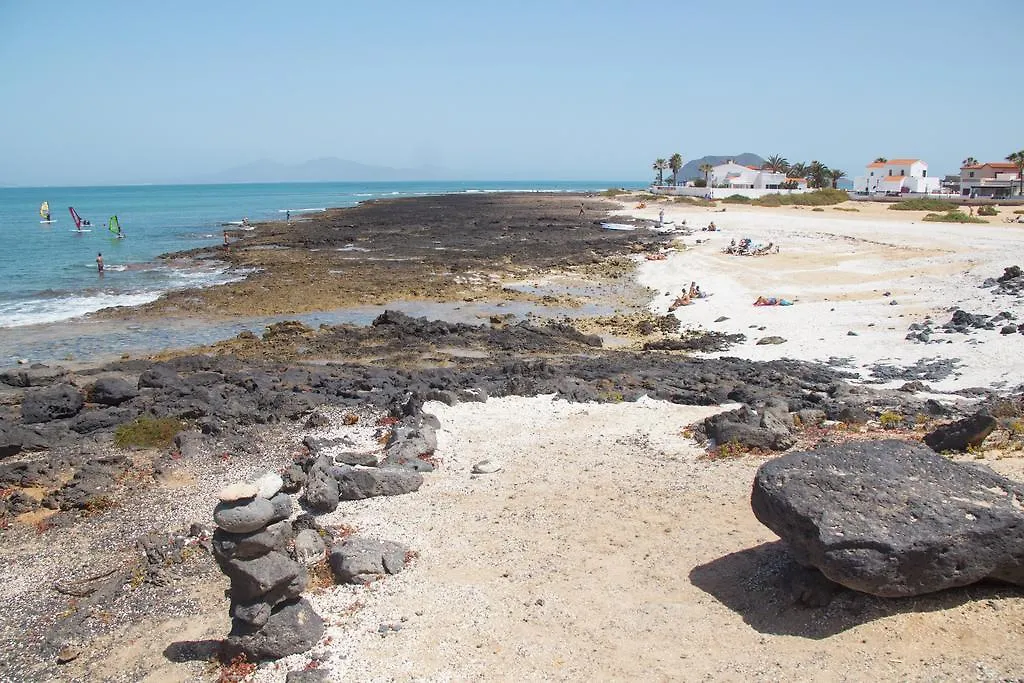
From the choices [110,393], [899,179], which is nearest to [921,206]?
[899,179]

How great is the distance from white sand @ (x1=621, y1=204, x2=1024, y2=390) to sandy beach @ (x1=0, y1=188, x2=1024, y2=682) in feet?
0.67

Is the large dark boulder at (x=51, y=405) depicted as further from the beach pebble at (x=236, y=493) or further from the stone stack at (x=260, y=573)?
the beach pebble at (x=236, y=493)

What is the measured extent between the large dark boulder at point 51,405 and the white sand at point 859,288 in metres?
18.6

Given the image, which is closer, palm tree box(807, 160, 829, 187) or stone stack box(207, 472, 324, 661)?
stone stack box(207, 472, 324, 661)

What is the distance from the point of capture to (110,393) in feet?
58.2

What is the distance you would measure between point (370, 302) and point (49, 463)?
20.3m

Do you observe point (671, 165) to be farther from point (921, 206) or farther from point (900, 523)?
point (900, 523)

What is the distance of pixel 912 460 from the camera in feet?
26.7

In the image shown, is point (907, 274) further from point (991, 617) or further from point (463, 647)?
point (463, 647)

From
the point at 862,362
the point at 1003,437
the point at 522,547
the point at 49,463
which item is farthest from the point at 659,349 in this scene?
the point at 49,463

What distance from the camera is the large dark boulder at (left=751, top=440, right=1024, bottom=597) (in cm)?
711

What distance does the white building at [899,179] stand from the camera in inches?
3735

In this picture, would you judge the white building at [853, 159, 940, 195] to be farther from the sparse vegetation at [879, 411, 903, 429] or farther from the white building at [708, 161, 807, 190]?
the sparse vegetation at [879, 411, 903, 429]

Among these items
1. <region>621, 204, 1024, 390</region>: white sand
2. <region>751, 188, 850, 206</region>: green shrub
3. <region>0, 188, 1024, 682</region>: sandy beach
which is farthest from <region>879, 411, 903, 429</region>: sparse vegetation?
<region>751, 188, 850, 206</region>: green shrub
